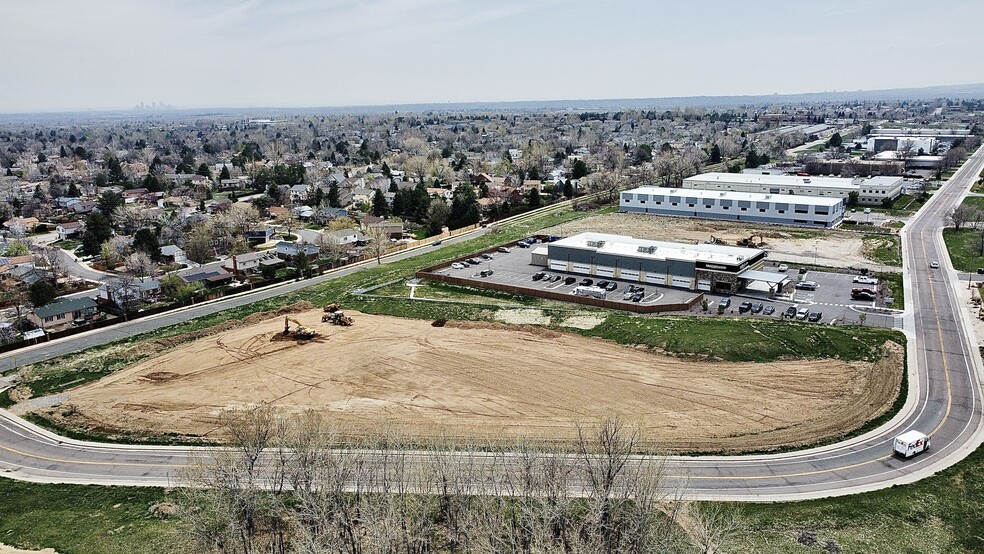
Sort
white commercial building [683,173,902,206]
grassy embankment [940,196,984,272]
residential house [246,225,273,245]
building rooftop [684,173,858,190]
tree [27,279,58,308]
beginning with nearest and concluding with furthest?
tree [27,279,58,308] < grassy embankment [940,196,984,272] < residential house [246,225,273,245] < white commercial building [683,173,902,206] < building rooftop [684,173,858,190]

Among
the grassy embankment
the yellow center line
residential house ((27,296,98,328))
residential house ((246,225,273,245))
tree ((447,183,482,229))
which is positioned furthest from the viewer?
tree ((447,183,482,229))

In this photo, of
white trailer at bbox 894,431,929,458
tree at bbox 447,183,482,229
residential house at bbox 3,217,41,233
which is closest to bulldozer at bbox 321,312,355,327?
white trailer at bbox 894,431,929,458

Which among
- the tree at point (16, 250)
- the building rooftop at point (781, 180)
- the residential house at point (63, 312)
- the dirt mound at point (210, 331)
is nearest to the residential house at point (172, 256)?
the tree at point (16, 250)

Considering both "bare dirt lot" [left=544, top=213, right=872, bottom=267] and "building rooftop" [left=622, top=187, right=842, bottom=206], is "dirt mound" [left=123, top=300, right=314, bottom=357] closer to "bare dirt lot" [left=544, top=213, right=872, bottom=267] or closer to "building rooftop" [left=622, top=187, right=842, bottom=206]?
"bare dirt lot" [left=544, top=213, right=872, bottom=267]

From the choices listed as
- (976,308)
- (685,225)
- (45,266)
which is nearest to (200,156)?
(45,266)

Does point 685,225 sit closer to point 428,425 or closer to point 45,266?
point 428,425

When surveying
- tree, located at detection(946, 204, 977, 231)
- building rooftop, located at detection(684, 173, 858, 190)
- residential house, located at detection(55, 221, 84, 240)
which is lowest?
residential house, located at detection(55, 221, 84, 240)
